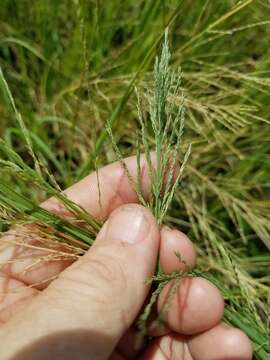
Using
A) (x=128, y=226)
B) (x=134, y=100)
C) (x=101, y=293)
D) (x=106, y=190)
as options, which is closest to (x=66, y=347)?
(x=101, y=293)

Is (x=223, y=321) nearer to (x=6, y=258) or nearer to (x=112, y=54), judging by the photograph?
(x=6, y=258)

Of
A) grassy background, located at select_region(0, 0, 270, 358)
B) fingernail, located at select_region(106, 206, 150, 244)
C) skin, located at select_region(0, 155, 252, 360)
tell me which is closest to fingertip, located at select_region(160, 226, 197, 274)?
skin, located at select_region(0, 155, 252, 360)

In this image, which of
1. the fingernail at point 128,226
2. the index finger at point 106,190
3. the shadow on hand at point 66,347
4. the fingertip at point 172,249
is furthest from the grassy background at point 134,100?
the shadow on hand at point 66,347

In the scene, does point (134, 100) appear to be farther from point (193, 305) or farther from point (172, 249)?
point (193, 305)

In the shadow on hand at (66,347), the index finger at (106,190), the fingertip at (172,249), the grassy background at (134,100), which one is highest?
the grassy background at (134,100)

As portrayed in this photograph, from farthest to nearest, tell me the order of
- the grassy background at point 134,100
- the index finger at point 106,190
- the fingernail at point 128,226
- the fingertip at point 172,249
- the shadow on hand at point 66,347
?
the grassy background at point 134,100
the index finger at point 106,190
the fingertip at point 172,249
the fingernail at point 128,226
the shadow on hand at point 66,347

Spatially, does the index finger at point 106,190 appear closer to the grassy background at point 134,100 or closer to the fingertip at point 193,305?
the grassy background at point 134,100

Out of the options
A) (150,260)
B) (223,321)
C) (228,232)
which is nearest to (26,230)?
(150,260)
